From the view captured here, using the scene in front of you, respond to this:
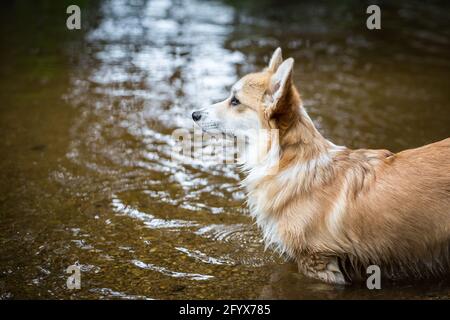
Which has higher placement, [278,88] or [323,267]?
[278,88]

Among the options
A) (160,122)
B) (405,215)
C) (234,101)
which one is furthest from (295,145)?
(160,122)

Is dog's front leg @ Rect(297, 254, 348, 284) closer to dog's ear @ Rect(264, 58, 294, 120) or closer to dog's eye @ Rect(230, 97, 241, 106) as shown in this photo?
dog's ear @ Rect(264, 58, 294, 120)

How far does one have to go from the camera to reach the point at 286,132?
11.7ft

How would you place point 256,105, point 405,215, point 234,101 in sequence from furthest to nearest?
1. point 234,101
2. point 256,105
3. point 405,215

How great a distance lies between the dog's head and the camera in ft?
11.4

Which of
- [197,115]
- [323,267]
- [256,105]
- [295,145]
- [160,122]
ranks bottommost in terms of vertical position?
[323,267]

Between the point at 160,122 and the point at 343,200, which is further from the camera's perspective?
the point at 160,122

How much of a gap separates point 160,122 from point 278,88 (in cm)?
295

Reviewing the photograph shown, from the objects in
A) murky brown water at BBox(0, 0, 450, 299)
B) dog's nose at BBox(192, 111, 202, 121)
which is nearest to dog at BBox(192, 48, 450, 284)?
murky brown water at BBox(0, 0, 450, 299)

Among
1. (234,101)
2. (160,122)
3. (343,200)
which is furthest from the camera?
(160,122)

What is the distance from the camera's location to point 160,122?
20.9ft

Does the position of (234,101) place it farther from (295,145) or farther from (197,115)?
(295,145)
